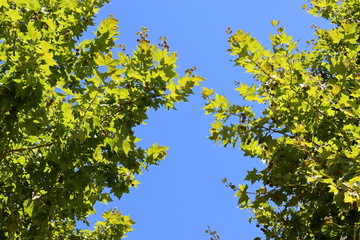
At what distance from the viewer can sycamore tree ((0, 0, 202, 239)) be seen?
474cm

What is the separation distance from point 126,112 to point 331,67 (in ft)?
9.31

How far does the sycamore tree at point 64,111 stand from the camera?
15.5 ft

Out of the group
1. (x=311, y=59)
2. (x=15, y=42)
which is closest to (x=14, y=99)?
(x=15, y=42)

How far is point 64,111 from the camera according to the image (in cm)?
480

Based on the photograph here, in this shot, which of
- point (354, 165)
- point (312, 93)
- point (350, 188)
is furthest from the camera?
point (312, 93)

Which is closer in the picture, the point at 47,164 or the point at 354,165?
the point at 354,165

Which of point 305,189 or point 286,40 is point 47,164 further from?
point 286,40

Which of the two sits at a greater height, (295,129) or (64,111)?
(64,111)

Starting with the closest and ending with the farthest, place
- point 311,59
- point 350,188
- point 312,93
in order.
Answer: point 350,188 → point 312,93 → point 311,59

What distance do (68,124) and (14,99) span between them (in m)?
0.77

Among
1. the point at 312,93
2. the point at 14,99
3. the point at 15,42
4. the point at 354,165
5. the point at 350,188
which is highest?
the point at 15,42

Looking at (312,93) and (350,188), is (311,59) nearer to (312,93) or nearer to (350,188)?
(312,93)

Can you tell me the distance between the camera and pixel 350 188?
3514 millimetres

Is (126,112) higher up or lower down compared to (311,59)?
lower down
